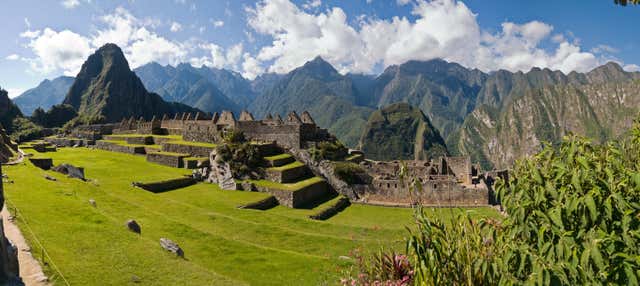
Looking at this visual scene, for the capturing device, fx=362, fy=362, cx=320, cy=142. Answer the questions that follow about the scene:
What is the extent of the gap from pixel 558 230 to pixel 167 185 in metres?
22.2

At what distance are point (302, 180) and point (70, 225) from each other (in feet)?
55.5

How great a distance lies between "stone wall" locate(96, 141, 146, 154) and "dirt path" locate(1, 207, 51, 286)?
1134 inches

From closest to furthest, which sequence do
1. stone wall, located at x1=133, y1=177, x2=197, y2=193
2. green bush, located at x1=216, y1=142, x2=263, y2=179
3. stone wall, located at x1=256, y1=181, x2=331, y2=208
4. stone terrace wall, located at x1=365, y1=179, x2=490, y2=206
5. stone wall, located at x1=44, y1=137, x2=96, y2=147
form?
stone wall, located at x1=133, y1=177, x2=197, y2=193 → stone wall, located at x1=256, y1=181, x2=331, y2=208 → stone terrace wall, located at x1=365, y1=179, x2=490, y2=206 → green bush, located at x1=216, y1=142, x2=263, y2=179 → stone wall, located at x1=44, y1=137, x2=96, y2=147

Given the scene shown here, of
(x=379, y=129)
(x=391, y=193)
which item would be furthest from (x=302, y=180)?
(x=379, y=129)

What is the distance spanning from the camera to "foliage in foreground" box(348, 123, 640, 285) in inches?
168

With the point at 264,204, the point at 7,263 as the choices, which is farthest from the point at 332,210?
the point at 7,263

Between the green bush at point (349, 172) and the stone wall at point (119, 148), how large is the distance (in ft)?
71.3

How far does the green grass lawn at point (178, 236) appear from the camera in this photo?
28.5 feet

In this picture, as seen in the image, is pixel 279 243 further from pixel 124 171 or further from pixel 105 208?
pixel 124 171

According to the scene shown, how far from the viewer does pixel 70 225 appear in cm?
1070

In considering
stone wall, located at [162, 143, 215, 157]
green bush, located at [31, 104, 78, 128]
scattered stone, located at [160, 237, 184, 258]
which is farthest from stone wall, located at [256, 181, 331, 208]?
green bush, located at [31, 104, 78, 128]

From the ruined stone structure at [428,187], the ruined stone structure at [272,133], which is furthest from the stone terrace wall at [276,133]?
the ruined stone structure at [428,187]

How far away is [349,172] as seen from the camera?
27031 mm

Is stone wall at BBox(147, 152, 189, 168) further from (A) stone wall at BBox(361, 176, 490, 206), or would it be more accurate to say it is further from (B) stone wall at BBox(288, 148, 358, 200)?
(A) stone wall at BBox(361, 176, 490, 206)
